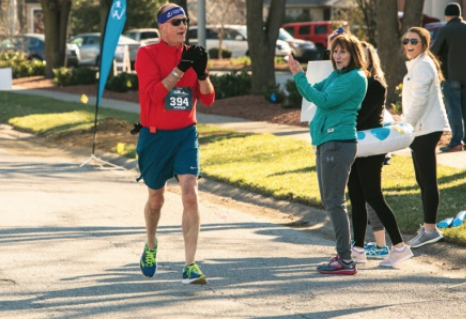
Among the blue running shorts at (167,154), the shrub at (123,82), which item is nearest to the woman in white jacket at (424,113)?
the blue running shorts at (167,154)

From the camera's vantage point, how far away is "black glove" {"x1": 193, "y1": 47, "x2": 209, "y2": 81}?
7016 millimetres

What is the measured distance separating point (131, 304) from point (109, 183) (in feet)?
21.1

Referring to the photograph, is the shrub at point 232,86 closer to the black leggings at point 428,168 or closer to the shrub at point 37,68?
the shrub at point 37,68

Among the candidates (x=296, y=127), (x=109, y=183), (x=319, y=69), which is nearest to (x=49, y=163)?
(x=109, y=183)

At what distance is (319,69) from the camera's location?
8.97 m

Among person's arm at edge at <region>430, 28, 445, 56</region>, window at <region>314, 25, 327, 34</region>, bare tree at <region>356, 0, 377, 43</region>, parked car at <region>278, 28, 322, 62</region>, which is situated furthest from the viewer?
window at <region>314, 25, 327, 34</region>

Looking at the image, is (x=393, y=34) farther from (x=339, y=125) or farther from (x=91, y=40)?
(x=91, y=40)

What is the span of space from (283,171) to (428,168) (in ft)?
14.7

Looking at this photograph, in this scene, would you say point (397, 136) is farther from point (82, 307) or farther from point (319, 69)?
point (82, 307)

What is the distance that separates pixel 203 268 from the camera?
26.0ft

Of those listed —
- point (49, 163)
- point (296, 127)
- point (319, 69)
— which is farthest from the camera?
point (296, 127)

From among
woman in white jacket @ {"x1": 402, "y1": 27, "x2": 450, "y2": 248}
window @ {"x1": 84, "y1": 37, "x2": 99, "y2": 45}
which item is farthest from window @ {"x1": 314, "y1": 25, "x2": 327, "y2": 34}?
woman in white jacket @ {"x1": 402, "y1": 27, "x2": 450, "y2": 248}

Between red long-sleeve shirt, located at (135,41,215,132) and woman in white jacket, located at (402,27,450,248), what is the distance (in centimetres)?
201

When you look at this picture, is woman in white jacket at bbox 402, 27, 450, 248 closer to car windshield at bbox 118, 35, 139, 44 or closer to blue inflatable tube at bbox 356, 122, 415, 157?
blue inflatable tube at bbox 356, 122, 415, 157
